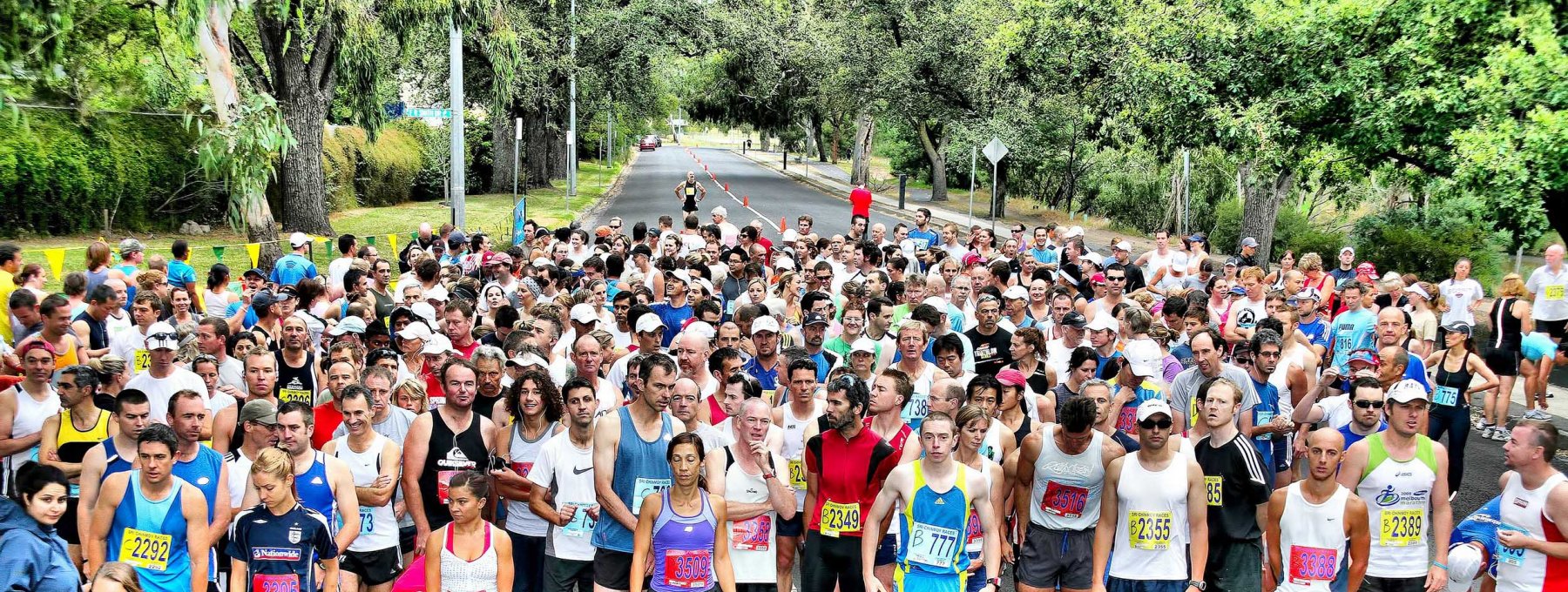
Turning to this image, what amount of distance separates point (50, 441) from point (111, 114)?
16.9m

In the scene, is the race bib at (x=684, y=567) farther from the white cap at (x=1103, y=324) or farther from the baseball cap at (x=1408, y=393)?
the white cap at (x=1103, y=324)

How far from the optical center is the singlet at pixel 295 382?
858 centimetres

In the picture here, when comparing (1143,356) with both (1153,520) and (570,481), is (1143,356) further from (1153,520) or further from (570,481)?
(570,481)

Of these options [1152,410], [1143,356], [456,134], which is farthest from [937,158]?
[1152,410]

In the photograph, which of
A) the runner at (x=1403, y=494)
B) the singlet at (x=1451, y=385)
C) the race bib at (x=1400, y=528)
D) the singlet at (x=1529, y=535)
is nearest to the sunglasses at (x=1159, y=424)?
the runner at (x=1403, y=494)

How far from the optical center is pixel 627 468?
6.72 metres

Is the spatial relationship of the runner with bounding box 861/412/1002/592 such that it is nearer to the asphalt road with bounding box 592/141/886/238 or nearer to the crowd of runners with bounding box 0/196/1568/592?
the crowd of runners with bounding box 0/196/1568/592

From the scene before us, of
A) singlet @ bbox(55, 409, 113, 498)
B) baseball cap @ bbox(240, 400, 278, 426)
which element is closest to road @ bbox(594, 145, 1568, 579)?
baseball cap @ bbox(240, 400, 278, 426)

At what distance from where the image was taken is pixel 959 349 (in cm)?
832

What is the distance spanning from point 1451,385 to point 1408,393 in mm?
4165


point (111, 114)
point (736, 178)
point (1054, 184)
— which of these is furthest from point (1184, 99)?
point (736, 178)

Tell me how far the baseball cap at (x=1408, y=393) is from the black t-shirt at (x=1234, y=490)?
84cm

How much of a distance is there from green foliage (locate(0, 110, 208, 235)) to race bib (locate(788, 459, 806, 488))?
15.5 m

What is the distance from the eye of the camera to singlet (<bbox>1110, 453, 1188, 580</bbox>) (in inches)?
255
